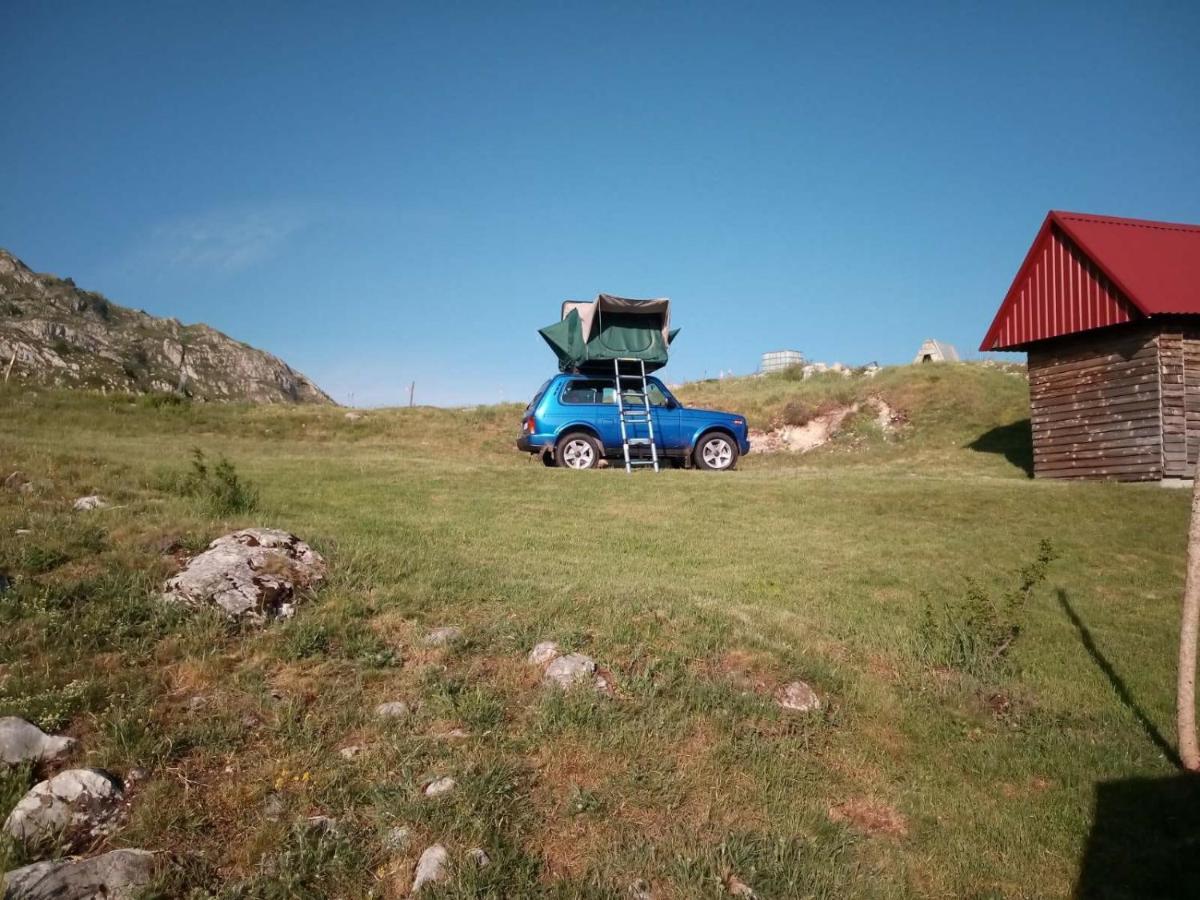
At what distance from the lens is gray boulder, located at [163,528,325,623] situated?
209 inches

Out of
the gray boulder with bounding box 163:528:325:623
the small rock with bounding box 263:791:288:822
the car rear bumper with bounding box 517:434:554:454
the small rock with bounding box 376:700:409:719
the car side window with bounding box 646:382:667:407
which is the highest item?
the car side window with bounding box 646:382:667:407

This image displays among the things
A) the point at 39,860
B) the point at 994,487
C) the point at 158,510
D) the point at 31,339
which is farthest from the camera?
the point at 31,339

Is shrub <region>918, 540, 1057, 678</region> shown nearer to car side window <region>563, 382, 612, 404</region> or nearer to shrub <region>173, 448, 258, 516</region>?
shrub <region>173, 448, 258, 516</region>

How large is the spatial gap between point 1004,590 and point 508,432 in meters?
18.5

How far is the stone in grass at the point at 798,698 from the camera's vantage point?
5.07 meters

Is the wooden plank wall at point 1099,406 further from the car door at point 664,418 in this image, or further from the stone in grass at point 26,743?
the stone in grass at point 26,743

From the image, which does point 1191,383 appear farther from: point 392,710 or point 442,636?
point 392,710

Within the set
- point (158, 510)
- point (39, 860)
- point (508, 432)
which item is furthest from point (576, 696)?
point (508, 432)

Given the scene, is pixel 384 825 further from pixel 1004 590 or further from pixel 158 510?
pixel 1004 590

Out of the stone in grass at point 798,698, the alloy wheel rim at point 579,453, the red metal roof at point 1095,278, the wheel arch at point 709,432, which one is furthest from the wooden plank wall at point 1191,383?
the stone in grass at point 798,698

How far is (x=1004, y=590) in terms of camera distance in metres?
7.88

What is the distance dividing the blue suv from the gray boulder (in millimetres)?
9488

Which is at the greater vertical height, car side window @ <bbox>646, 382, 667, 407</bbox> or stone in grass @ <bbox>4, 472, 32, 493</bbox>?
car side window @ <bbox>646, 382, 667, 407</bbox>

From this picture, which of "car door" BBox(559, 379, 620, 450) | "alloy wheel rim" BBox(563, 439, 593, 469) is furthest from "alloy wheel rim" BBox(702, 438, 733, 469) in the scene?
"alloy wheel rim" BBox(563, 439, 593, 469)
